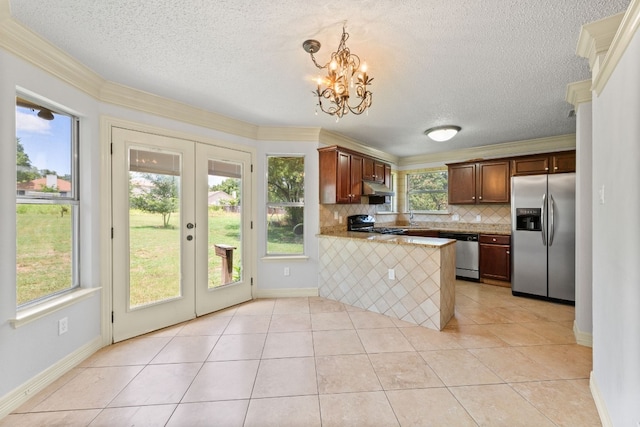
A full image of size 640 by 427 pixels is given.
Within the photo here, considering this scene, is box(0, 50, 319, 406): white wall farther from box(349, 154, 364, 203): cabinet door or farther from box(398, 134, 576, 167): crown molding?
box(398, 134, 576, 167): crown molding

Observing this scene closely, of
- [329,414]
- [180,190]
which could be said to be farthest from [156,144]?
[329,414]

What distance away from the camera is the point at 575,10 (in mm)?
1582

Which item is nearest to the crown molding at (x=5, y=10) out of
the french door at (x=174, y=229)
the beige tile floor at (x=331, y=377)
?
the french door at (x=174, y=229)

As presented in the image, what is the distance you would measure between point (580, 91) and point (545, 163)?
1878 millimetres

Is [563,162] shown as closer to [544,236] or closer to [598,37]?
[544,236]

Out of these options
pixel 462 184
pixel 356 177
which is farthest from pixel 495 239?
pixel 356 177

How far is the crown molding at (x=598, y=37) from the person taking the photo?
165 centimetres

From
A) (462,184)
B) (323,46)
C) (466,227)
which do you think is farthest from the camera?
(466,227)

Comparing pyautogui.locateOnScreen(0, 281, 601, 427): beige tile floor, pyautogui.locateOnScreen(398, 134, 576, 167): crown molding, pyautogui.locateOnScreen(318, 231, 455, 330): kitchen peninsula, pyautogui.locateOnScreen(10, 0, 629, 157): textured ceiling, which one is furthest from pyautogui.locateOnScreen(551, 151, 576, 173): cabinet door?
pyautogui.locateOnScreen(318, 231, 455, 330): kitchen peninsula

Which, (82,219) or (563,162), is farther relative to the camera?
(563,162)

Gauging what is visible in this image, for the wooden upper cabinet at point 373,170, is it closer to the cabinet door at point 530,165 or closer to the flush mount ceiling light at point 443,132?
the flush mount ceiling light at point 443,132

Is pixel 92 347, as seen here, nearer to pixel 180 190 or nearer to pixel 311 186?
pixel 180 190

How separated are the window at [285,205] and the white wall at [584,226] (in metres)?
3.02

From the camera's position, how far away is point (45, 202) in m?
2.08
